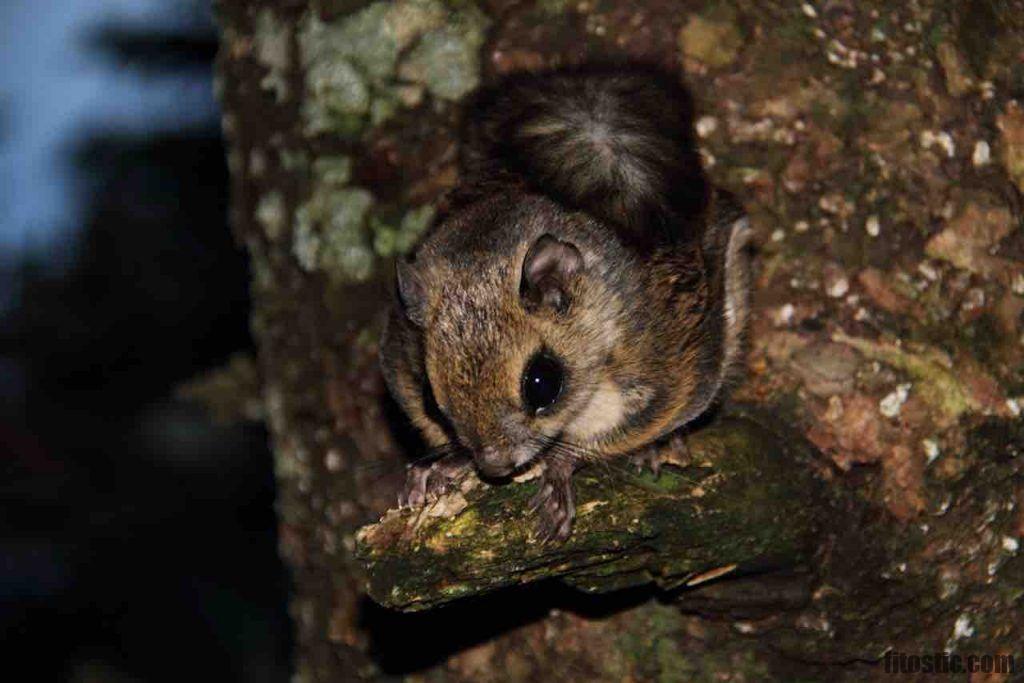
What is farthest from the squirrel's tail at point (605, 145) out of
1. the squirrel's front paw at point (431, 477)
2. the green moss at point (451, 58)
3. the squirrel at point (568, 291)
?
the squirrel's front paw at point (431, 477)

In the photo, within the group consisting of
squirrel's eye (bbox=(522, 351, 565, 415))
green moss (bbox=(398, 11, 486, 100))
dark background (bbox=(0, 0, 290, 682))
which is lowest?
dark background (bbox=(0, 0, 290, 682))

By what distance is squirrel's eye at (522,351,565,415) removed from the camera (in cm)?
271

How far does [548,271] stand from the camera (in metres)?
2.75

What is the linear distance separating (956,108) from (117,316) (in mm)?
4512

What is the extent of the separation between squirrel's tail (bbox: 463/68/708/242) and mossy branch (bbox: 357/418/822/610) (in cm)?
56

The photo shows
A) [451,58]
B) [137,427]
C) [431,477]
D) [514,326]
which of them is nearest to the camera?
[514,326]

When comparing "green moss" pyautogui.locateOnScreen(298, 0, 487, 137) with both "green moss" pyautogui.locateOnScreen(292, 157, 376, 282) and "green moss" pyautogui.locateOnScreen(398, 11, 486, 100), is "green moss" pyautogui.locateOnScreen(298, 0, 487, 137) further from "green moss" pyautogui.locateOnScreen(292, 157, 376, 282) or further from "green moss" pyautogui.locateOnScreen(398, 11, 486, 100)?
"green moss" pyautogui.locateOnScreen(292, 157, 376, 282)

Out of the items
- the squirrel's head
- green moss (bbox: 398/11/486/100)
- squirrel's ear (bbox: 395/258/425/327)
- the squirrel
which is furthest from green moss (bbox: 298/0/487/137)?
squirrel's ear (bbox: 395/258/425/327)

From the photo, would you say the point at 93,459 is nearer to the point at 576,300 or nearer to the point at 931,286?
the point at 576,300

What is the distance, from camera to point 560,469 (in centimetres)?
268

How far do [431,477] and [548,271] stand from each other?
0.61 metres

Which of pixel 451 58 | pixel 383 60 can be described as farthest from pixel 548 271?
pixel 383 60

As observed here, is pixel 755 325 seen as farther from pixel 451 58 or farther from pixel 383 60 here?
pixel 383 60

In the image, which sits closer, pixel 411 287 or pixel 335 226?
pixel 411 287
